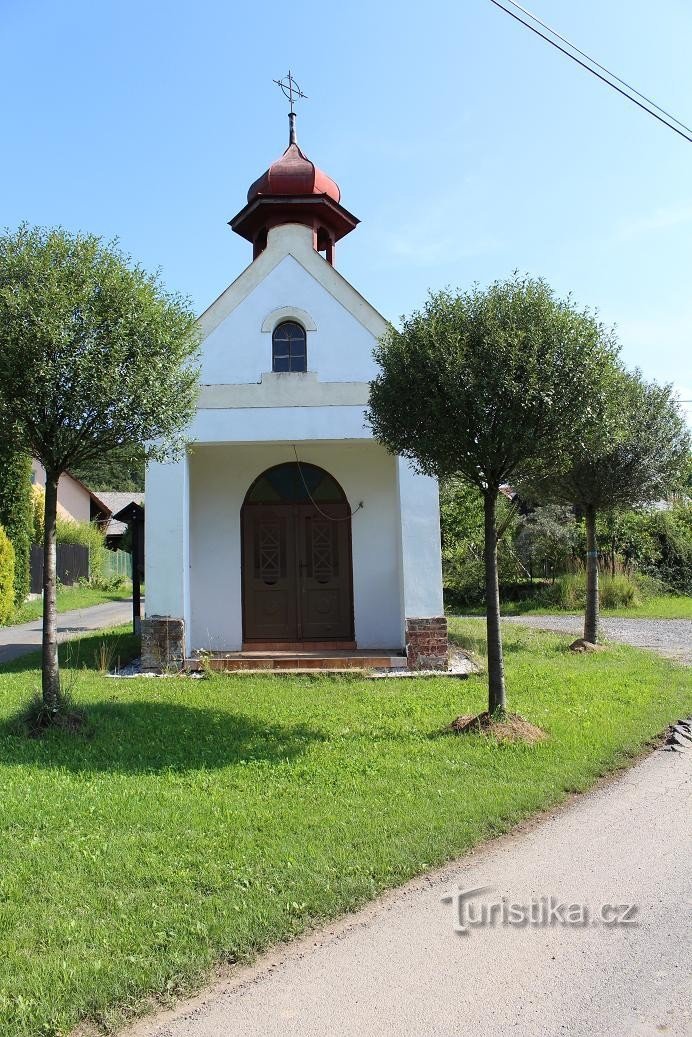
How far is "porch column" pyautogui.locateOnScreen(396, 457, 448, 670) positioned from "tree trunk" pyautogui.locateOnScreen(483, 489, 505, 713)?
3.11 metres

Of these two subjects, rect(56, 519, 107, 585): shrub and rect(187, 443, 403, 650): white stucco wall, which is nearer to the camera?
rect(187, 443, 403, 650): white stucco wall

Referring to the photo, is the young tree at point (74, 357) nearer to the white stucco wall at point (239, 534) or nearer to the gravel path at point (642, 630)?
the white stucco wall at point (239, 534)

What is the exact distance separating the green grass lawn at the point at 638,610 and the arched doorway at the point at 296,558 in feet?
36.8

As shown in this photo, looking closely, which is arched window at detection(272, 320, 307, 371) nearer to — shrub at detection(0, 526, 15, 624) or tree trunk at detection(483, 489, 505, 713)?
tree trunk at detection(483, 489, 505, 713)

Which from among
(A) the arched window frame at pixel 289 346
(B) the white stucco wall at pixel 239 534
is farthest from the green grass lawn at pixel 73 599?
(A) the arched window frame at pixel 289 346

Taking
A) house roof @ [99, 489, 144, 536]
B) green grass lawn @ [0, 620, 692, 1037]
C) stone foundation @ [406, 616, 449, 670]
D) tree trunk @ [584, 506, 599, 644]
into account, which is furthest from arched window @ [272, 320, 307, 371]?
house roof @ [99, 489, 144, 536]

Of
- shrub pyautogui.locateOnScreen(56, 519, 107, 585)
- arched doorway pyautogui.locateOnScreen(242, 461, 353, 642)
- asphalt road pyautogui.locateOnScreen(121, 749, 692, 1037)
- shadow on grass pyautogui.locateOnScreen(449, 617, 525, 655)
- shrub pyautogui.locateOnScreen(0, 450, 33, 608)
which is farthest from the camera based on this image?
shrub pyautogui.locateOnScreen(56, 519, 107, 585)

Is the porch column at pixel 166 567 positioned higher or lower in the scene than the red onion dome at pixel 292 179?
lower

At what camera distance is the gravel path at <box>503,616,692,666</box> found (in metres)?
13.6

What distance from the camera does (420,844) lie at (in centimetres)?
450

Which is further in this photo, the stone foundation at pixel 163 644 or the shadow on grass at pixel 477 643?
the shadow on grass at pixel 477 643

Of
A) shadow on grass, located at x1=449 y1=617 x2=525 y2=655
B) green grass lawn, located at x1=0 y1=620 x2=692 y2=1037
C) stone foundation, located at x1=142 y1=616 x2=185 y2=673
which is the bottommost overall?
green grass lawn, located at x1=0 y1=620 x2=692 y2=1037

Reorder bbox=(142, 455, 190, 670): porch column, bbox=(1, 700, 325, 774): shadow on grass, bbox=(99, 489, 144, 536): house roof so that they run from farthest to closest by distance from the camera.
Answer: bbox=(99, 489, 144, 536): house roof, bbox=(142, 455, 190, 670): porch column, bbox=(1, 700, 325, 774): shadow on grass

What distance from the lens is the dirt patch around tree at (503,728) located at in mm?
6762
